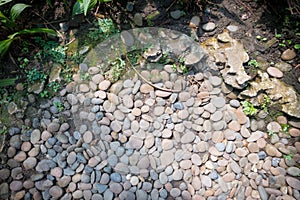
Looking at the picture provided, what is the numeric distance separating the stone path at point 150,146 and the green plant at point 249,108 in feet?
0.09

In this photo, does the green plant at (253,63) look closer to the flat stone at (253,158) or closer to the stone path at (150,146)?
the stone path at (150,146)

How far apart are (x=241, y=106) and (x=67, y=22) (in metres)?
0.99

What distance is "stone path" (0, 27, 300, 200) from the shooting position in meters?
1.55

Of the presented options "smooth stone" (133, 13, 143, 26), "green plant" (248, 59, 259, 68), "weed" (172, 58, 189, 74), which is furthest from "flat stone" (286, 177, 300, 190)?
"smooth stone" (133, 13, 143, 26)

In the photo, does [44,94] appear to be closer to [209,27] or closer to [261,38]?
[209,27]

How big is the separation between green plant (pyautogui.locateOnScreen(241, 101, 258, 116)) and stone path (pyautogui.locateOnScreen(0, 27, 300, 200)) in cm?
3

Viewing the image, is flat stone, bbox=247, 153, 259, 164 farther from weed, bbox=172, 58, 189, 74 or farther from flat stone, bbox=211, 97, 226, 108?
weed, bbox=172, 58, 189, 74

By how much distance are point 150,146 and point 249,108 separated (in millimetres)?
520

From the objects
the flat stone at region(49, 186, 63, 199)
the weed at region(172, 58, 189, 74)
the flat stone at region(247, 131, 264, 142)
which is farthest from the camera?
the weed at region(172, 58, 189, 74)

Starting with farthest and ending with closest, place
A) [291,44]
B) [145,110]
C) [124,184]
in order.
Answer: [291,44] < [145,110] < [124,184]

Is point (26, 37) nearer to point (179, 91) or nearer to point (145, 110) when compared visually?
point (145, 110)

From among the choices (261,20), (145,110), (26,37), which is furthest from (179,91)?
(26,37)

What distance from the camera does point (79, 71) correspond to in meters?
1.73

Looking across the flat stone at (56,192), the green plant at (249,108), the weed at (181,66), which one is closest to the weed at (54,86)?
the flat stone at (56,192)
